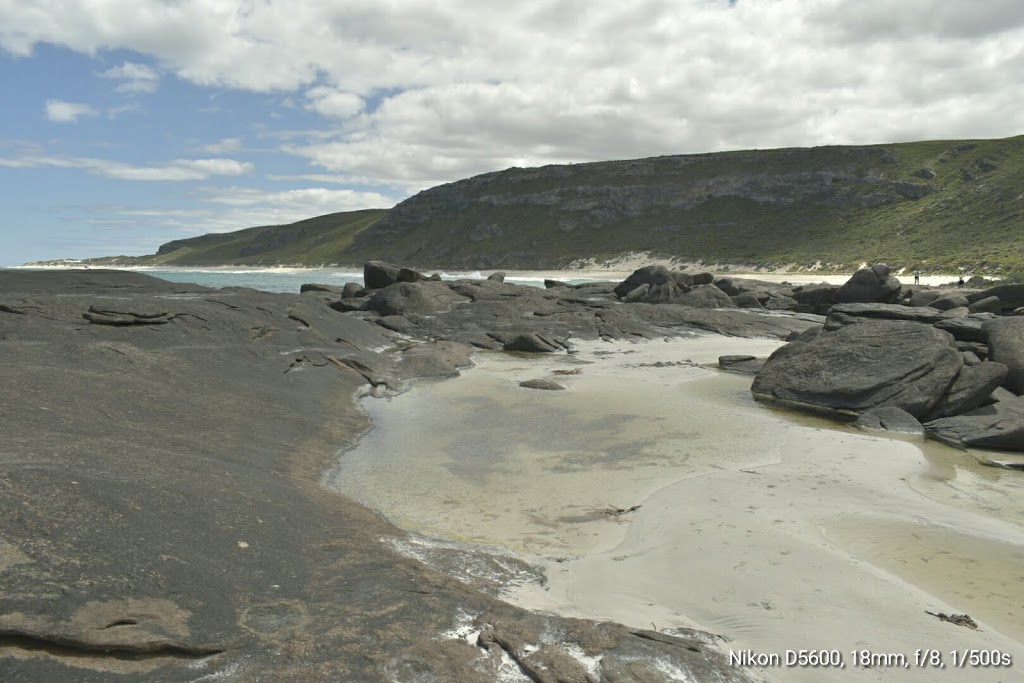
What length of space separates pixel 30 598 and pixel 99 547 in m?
0.59

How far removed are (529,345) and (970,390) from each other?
1139 centimetres

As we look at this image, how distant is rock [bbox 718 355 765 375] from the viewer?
17438 millimetres

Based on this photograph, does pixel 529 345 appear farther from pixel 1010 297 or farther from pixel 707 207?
pixel 707 207

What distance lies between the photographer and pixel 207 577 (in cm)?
434

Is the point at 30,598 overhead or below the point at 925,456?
overhead

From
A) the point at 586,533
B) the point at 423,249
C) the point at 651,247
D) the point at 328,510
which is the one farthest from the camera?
the point at 423,249

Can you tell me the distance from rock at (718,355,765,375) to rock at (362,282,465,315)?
1077 centimetres

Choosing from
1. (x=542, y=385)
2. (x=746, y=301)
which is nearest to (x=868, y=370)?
(x=542, y=385)

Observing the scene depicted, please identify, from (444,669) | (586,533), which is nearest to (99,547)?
(444,669)

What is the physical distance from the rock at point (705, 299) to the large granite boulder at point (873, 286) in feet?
18.5

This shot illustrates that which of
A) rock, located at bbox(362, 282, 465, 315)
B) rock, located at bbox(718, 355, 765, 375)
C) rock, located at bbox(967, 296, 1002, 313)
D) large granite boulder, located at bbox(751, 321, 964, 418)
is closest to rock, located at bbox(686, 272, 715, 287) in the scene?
rock, located at bbox(967, 296, 1002, 313)

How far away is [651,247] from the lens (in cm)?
10350

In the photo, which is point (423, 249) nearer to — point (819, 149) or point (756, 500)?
point (819, 149)

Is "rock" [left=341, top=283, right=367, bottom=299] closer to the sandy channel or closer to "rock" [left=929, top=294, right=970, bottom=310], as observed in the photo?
the sandy channel
